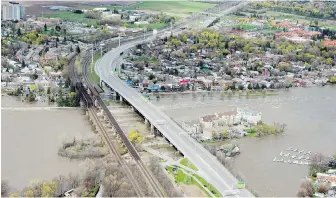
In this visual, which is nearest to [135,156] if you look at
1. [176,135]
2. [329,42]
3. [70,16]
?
[176,135]

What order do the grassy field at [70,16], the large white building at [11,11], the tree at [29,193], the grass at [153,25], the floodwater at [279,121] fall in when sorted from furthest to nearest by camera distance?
the grass at [153,25] < the grassy field at [70,16] < the large white building at [11,11] < the floodwater at [279,121] < the tree at [29,193]

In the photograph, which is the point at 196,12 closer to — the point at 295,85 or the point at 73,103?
the point at 295,85

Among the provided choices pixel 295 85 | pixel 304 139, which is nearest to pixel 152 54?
pixel 295 85

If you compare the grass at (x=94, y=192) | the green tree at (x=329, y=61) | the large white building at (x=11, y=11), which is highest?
the large white building at (x=11, y=11)

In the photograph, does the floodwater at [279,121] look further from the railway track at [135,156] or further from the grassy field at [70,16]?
the grassy field at [70,16]

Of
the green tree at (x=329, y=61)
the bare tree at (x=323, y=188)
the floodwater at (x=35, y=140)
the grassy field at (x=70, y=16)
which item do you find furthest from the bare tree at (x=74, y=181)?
the grassy field at (x=70, y=16)

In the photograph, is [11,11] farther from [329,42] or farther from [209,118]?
[209,118]
